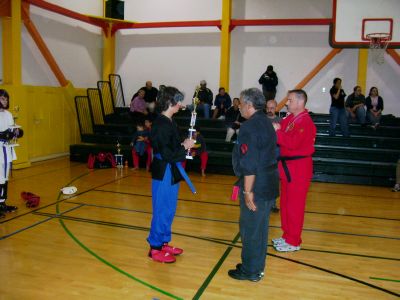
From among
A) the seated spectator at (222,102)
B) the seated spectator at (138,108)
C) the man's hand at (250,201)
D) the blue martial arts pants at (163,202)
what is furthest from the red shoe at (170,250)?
the seated spectator at (138,108)

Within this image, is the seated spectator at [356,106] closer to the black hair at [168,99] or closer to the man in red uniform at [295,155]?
the man in red uniform at [295,155]

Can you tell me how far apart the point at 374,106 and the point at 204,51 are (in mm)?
5749

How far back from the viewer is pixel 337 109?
418 inches

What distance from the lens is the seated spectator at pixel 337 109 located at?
10523 mm

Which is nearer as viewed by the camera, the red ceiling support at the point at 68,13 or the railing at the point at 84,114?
the red ceiling support at the point at 68,13

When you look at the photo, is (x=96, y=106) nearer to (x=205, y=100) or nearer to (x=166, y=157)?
(x=205, y=100)

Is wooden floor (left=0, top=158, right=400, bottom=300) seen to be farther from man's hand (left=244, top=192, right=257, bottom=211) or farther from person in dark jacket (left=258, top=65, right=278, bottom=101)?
person in dark jacket (left=258, top=65, right=278, bottom=101)

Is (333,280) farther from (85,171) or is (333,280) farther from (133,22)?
(133,22)

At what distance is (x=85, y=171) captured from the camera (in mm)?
9789

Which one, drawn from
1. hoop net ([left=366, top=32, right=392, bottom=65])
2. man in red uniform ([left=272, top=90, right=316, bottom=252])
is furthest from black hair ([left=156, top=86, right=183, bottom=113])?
hoop net ([left=366, top=32, right=392, bottom=65])

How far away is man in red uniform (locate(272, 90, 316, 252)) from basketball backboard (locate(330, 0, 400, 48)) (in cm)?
587

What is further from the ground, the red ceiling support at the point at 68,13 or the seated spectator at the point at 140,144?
the red ceiling support at the point at 68,13

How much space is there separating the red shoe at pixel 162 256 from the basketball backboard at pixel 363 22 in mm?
7297

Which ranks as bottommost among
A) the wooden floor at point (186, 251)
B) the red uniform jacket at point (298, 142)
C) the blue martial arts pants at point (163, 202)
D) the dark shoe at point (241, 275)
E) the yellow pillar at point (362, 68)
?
the wooden floor at point (186, 251)
